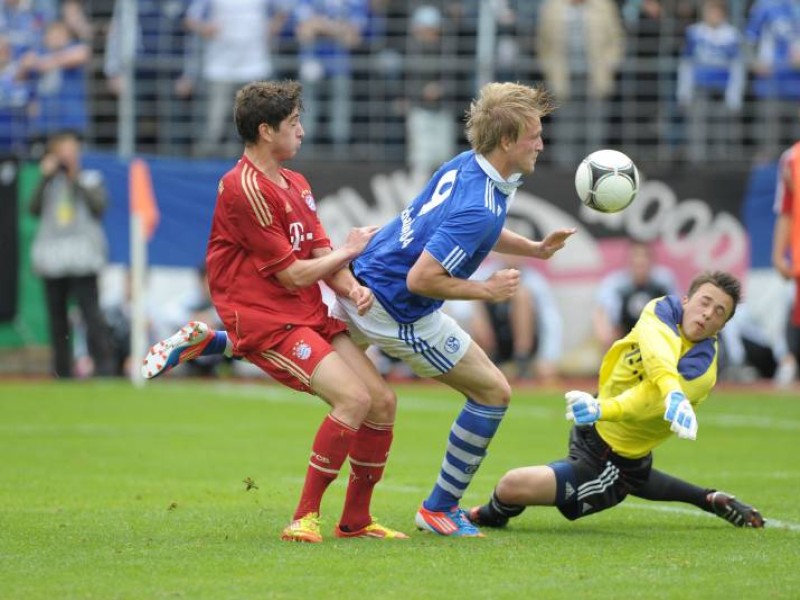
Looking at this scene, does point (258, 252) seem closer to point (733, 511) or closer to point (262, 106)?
point (262, 106)

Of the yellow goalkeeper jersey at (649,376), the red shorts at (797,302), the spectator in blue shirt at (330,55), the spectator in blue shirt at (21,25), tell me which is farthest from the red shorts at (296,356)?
the spectator in blue shirt at (21,25)

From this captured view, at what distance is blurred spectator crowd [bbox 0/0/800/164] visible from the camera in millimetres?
19641

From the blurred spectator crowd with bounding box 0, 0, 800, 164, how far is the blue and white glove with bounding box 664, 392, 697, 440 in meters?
12.6

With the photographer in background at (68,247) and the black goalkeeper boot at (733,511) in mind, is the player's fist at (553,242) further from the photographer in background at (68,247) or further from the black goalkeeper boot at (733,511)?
the photographer in background at (68,247)

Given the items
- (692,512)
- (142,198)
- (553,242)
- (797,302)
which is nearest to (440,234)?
(553,242)

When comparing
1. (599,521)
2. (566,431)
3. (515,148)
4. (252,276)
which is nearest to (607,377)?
(599,521)

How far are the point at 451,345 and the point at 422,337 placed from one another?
0.15 meters

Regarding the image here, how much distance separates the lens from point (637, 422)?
774cm

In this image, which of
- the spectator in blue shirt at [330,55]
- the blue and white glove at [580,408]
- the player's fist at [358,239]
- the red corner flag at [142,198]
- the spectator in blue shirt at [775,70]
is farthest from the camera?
the spectator in blue shirt at [330,55]

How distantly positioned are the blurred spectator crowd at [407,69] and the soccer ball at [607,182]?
11504 millimetres

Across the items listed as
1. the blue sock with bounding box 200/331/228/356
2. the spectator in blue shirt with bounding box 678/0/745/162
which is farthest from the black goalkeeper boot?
the spectator in blue shirt with bounding box 678/0/745/162

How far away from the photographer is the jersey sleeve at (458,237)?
7082 mm

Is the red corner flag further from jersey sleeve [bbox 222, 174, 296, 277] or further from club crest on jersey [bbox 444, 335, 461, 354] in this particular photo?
club crest on jersey [bbox 444, 335, 461, 354]

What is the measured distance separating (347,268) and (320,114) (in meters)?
12.8
